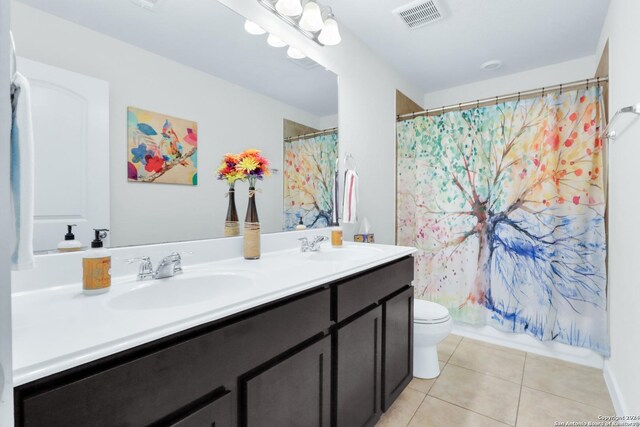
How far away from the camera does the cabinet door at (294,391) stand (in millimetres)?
838

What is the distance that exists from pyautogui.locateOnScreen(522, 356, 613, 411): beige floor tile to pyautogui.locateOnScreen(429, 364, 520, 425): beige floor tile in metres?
0.18

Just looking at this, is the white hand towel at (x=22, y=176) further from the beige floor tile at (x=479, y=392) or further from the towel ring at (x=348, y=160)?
the beige floor tile at (x=479, y=392)

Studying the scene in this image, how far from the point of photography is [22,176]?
52cm

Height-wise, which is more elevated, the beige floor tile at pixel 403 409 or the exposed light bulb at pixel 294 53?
the exposed light bulb at pixel 294 53

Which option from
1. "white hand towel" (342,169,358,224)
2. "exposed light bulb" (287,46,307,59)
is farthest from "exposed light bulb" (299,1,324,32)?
"white hand towel" (342,169,358,224)

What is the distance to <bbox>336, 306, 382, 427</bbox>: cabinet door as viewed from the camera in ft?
3.83

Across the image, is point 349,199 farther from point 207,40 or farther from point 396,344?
point 207,40

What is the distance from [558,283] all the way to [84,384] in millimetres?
2612

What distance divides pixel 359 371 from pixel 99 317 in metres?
0.98

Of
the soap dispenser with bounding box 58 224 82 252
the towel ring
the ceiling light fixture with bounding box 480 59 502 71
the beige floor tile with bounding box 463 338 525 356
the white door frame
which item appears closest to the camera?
the white door frame

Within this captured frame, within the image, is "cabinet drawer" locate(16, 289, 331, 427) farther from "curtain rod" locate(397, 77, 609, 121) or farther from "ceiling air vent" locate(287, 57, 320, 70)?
"curtain rod" locate(397, 77, 609, 121)

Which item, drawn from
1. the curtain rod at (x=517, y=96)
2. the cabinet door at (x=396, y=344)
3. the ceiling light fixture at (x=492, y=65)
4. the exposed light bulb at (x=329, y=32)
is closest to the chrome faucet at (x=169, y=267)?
the cabinet door at (x=396, y=344)

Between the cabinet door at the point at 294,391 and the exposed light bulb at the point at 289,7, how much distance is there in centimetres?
161

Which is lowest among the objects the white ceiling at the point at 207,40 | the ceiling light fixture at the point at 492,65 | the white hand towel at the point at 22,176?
the white hand towel at the point at 22,176
